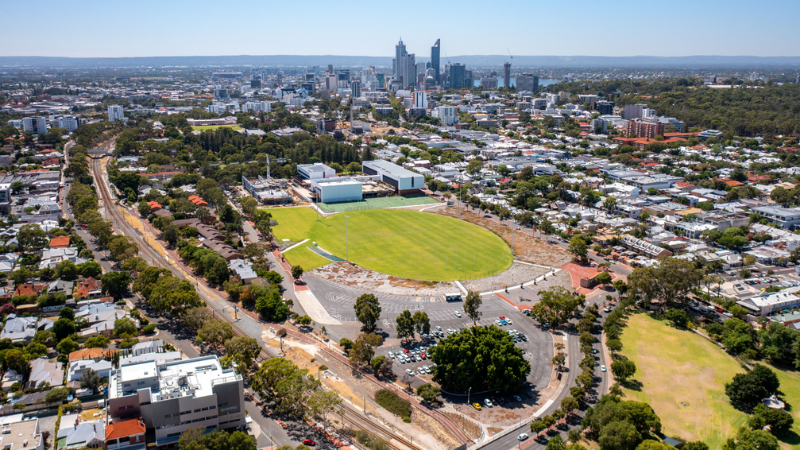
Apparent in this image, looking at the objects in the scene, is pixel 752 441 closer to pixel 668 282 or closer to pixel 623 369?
pixel 623 369

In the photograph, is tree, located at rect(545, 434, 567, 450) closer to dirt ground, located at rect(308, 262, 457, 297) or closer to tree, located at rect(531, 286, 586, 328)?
tree, located at rect(531, 286, 586, 328)

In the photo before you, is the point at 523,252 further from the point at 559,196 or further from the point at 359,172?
the point at 359,172

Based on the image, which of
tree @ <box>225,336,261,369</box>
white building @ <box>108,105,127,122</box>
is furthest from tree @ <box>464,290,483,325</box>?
white building @ <box>108,105,127,122</box>

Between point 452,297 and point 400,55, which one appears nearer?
point 452,297

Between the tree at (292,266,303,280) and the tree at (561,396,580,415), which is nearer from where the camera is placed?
the tree at (561,396,580,415)

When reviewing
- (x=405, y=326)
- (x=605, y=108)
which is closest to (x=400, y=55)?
(x=605, y=108)

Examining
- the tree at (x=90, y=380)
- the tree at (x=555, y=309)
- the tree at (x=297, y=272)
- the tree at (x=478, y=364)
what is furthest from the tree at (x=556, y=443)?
the tree at (x=297, y=272)
